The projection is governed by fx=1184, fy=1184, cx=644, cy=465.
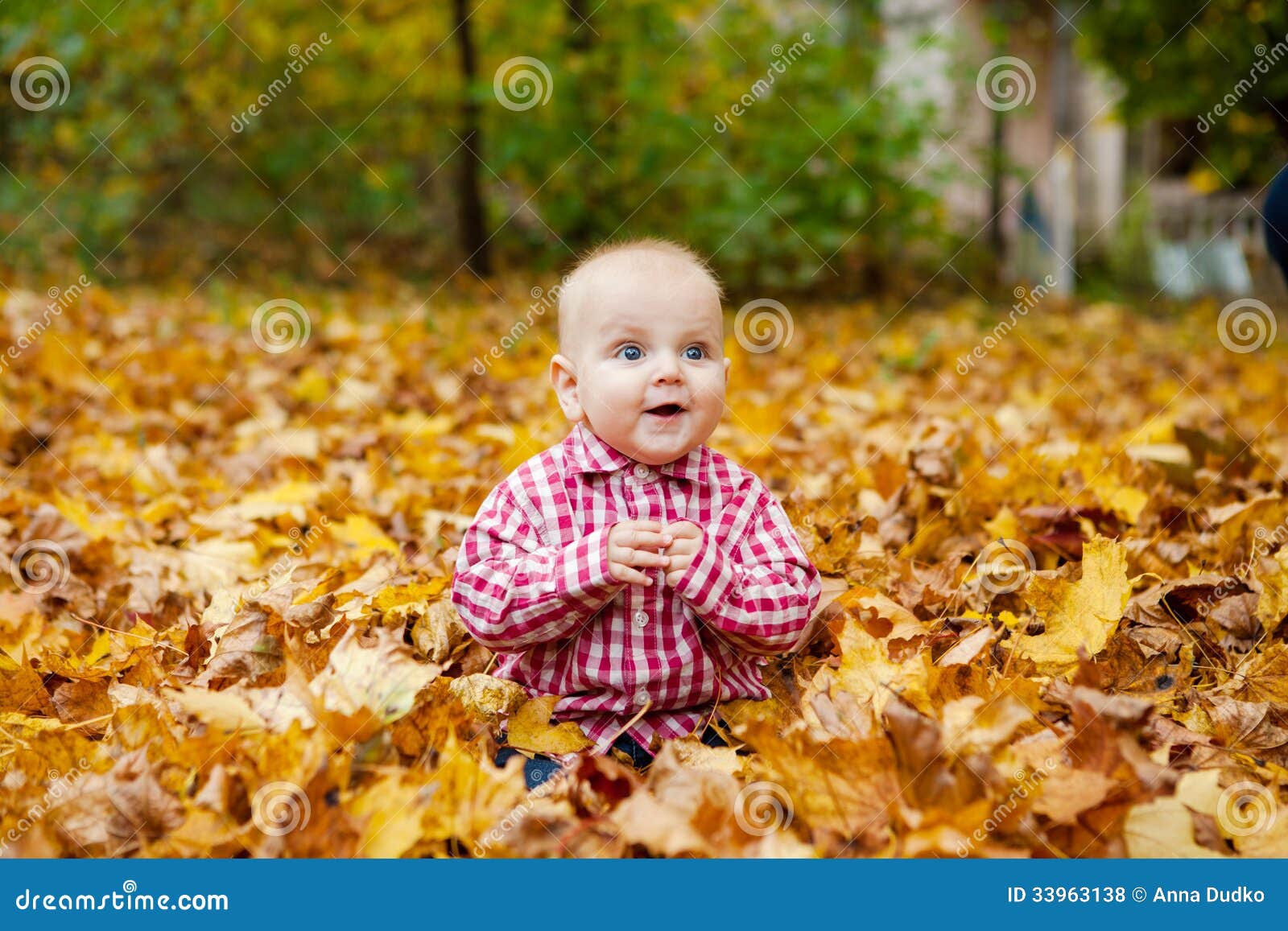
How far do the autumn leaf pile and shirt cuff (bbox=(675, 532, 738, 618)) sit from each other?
0.17 metres

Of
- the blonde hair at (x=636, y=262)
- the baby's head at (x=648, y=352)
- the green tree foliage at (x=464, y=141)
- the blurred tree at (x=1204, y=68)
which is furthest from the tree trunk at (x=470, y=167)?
the baby's head at (x=648, y=352)

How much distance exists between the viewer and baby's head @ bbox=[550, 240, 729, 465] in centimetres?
163

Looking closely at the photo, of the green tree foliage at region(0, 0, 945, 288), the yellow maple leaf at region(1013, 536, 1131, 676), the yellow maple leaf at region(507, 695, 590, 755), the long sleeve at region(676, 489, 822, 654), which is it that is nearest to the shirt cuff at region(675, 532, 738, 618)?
the long sleeve at region(676, 489, 822, 654)

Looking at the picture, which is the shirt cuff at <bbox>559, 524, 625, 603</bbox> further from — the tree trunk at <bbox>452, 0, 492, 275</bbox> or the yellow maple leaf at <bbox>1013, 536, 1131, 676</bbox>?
the tree trunk at <bbox>452, 0, 492, 275</bbox>

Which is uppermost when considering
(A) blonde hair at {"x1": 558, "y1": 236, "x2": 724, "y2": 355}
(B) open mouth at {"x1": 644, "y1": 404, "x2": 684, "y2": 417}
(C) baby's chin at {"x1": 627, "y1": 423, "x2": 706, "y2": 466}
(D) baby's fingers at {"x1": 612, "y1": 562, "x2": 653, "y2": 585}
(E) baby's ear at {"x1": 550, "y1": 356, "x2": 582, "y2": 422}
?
(A) blonde hair at {"x1": 558, "y1": 236, "x2": 724, "y2": 355}

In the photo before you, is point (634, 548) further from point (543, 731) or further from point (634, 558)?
point (543, 731)

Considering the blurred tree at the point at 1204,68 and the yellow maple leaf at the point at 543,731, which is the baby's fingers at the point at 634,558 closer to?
the yellow maple leaf at the point at 543,731

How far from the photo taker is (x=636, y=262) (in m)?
1.66

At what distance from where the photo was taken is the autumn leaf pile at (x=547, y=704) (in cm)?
137

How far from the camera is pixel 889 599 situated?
2057 mm

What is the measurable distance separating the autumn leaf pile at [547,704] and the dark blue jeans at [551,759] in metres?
0.03

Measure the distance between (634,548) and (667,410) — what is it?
9.0 inches

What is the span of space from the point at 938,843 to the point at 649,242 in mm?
914

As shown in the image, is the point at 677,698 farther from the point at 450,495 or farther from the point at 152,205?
the point at 152,205
